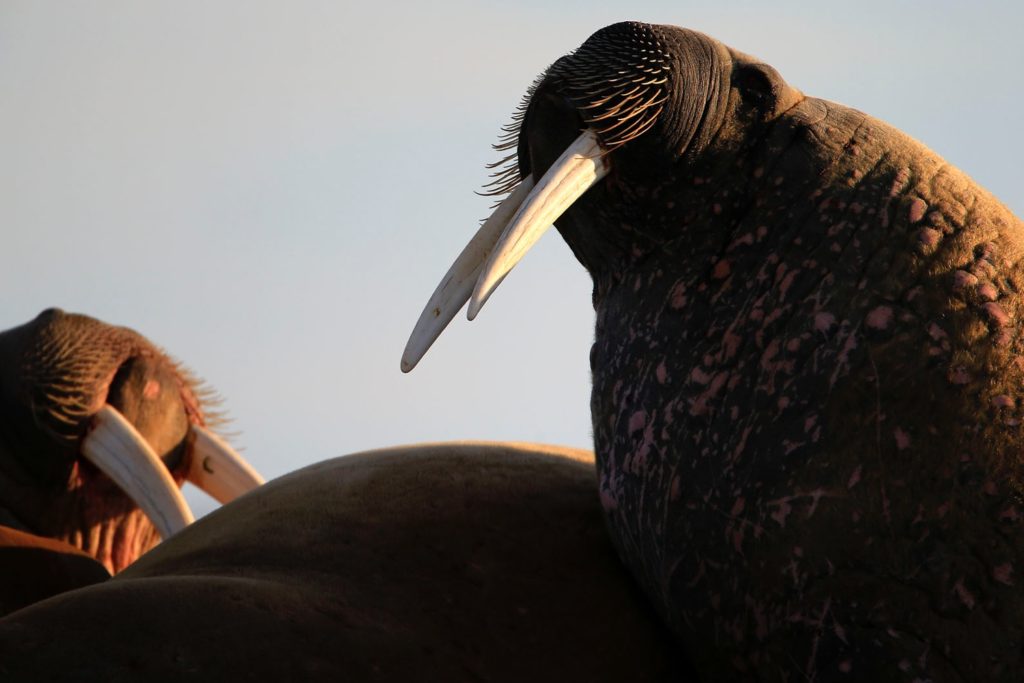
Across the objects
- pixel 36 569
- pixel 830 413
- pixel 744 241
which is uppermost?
pixel 744 241

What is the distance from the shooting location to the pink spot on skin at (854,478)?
2.50 m

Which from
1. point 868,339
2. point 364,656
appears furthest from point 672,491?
point 364,656

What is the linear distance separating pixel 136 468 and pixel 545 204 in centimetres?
551

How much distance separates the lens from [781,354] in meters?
2.66

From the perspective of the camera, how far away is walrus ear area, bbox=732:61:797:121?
116 inches

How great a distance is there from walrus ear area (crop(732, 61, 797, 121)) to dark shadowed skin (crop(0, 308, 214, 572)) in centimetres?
582

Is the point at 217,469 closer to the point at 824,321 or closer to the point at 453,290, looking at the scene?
the point at 453,290

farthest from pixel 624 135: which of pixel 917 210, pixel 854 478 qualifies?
pixel 854 478

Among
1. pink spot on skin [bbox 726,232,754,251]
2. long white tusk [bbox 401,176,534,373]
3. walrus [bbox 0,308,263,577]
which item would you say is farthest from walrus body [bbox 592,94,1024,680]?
walrus [bbox 0,308,263,577]

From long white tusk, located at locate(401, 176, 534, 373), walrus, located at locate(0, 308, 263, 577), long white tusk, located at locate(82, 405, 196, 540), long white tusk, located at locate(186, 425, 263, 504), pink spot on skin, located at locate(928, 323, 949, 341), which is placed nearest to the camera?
pink spot on skin, located at locate(928, 323, 949, 341)

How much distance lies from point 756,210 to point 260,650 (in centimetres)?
135

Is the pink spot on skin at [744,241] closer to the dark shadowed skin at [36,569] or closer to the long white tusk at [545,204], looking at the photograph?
the long white tusk at [545,204]

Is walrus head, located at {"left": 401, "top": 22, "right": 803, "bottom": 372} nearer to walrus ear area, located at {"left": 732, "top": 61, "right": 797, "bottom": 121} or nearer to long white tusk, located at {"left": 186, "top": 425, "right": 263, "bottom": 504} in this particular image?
walrus ear area, located at {"left": 732, "top": 61, "right": 797, "bottom": 121}

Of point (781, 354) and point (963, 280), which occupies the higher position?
point (963, 280)
